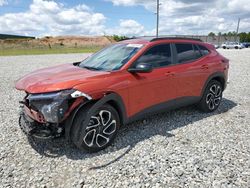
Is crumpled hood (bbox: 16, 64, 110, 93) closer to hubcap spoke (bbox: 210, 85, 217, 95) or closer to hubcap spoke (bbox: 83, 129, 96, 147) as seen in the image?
hubcap spoke (bbox: 83, 129, 96, 147)

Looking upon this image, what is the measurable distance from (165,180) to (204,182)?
0.47 meters

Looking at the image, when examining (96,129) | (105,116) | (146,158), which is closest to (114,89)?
(105,116)

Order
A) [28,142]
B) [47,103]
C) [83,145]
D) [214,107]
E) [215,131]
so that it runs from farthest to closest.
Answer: [214,107], [215,131], [28,142], [83,145], [47,103]

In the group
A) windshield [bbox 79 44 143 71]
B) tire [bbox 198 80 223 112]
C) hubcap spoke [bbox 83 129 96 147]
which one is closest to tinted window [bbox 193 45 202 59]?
tire [bbox 198 80 223 112]

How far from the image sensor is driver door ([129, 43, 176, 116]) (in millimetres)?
3907

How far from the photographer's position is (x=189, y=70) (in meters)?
4.75

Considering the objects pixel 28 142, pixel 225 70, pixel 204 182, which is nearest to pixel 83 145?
pixel 28 142

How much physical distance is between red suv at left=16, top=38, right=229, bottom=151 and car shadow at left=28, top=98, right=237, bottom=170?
191 millimetres

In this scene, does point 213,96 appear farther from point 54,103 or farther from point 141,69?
point 54,103

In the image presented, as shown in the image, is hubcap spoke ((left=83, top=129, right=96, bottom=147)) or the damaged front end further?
hubcap spoke ((left=83, top=129, right=96, bottom=147))

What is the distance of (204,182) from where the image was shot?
2869mm

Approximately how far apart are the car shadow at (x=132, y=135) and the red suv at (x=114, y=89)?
0.63 feet

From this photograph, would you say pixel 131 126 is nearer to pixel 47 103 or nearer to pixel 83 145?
pixel 83 145

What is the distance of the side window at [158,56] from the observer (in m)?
4.14
